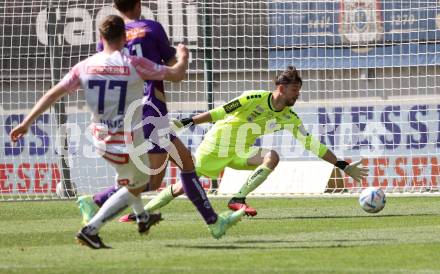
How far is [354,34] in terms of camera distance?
19.2 m

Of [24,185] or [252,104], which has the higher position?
[252,104]

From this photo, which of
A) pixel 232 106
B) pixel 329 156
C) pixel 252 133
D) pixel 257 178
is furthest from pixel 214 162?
pixel 329 156

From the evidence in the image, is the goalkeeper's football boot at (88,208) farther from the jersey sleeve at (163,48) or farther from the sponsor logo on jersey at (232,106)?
the sponsor logo on jersey at (232,106)

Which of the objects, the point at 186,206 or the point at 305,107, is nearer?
the point at 186,206

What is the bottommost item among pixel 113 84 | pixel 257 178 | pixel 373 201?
pixel 373 201

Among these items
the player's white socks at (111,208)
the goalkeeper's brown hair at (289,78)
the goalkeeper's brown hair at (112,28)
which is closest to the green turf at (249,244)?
the player's white socks at (111,208)

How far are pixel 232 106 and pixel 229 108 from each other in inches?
3.5

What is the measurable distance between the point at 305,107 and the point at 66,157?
4311 millimetres

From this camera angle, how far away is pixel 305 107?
19.7 meters

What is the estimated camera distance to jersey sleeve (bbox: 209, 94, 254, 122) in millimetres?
12462

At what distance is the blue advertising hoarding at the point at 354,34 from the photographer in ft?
62.1

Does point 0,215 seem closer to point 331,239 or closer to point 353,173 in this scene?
point 353,173

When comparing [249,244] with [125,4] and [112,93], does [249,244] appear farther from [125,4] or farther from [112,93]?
[125,4]

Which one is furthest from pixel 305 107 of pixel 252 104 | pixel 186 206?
pixel 252 104
